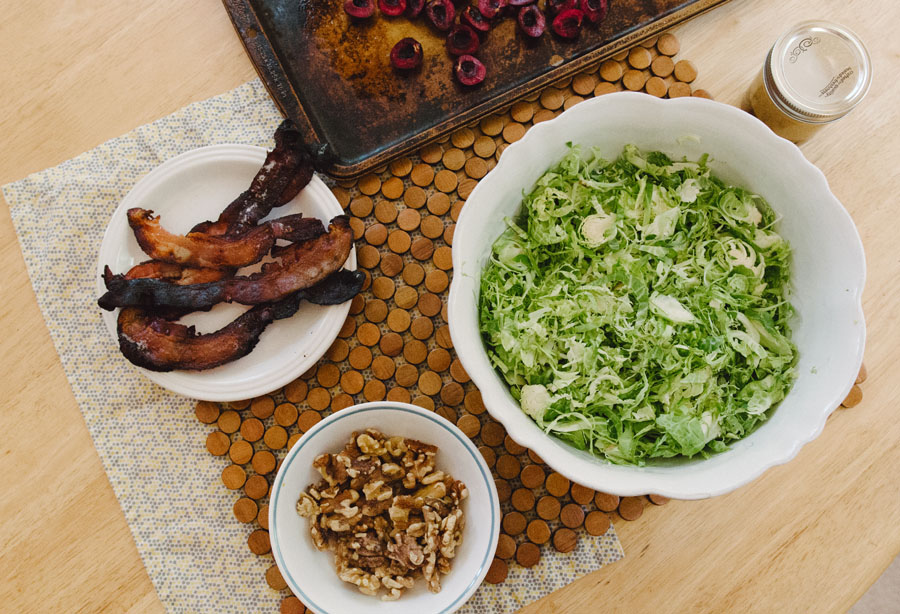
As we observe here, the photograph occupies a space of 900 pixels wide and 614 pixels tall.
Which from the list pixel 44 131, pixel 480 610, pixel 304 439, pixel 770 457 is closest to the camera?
pixel 770 457

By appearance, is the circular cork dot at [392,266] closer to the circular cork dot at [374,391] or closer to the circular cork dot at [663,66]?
the circular cork dot at [374,391]

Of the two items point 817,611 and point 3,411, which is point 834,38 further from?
point 3,411

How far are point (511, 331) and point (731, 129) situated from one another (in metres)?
0.55

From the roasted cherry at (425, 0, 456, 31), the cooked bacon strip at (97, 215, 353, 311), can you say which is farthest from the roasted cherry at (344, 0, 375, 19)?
the cooked bacon strip at (97, 215, 353, 311)

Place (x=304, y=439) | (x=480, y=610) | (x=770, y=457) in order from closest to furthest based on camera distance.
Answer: (x=770, y=457) < (x=304, y=439) < (x=480, y=610)

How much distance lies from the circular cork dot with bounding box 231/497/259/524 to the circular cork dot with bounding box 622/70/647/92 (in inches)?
51.0

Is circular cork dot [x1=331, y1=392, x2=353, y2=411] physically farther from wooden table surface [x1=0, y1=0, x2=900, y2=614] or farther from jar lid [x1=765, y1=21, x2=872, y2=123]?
jar lid [x1=765, y1=21, x2=872, y2=123]

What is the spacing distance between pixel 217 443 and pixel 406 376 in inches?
18.0

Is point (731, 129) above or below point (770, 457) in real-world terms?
above

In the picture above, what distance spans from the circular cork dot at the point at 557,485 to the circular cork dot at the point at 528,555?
0.13 m

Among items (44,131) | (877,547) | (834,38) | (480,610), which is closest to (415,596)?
(480,610)

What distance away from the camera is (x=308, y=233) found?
144 centimetres

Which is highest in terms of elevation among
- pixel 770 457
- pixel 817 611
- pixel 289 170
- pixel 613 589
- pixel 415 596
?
pixel 289 170

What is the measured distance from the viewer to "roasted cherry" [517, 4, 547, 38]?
148 cm
